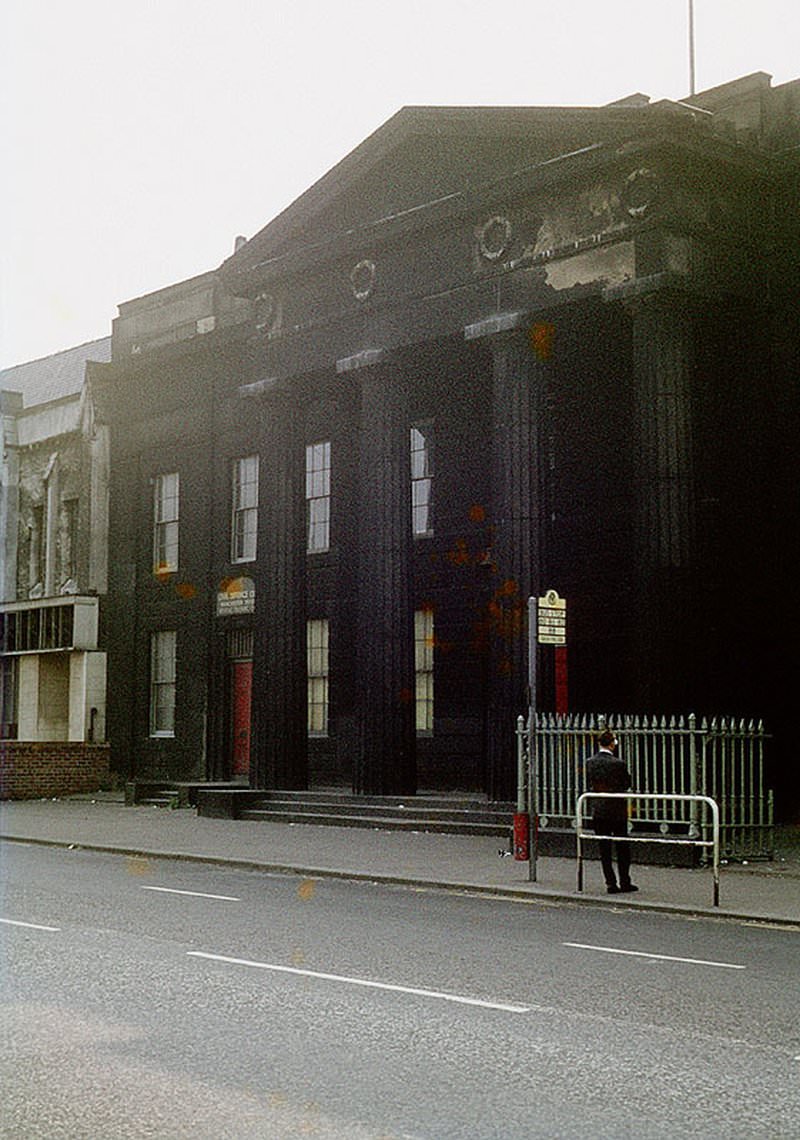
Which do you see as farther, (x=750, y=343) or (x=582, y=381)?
(x=582, y=381)

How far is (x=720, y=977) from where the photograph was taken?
10.7 m

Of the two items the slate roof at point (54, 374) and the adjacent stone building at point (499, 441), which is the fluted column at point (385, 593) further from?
the slate roof at point (54, 374)

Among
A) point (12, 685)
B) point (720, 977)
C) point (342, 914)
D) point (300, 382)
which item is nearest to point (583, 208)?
point (300, 382)

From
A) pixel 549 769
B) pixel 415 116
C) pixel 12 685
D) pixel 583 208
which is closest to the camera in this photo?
pixel 549 769

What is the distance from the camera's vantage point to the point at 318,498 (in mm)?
32625

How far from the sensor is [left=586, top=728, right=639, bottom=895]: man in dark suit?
1602cm

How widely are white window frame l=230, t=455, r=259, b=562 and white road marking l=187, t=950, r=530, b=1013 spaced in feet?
73.8

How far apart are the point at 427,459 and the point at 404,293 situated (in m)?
4.72

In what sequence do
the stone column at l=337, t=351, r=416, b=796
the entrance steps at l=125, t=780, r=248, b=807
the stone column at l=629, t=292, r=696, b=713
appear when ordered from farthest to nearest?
the entrance steps at l=125, t=780, r=248, b=807 → the stone column at l=337, t=351, r=416, b=796 → the stone column at l=629, t=292, r=696, b=713

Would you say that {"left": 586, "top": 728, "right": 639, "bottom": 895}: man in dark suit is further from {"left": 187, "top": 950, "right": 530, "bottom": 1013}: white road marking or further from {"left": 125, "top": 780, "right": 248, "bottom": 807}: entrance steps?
{"left": 125, "top": 780, "right": 248, "bottom": 807}: entrance steps

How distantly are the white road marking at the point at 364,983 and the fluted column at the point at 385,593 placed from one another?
1433 cm

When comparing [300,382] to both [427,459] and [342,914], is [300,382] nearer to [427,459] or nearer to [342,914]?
[427,459]

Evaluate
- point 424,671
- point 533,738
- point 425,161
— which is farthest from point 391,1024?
point 424,671

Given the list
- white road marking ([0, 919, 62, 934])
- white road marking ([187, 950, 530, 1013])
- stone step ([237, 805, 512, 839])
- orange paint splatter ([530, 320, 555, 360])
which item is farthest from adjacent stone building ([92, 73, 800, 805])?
white road marking ([187, 950, 530, 1013])
